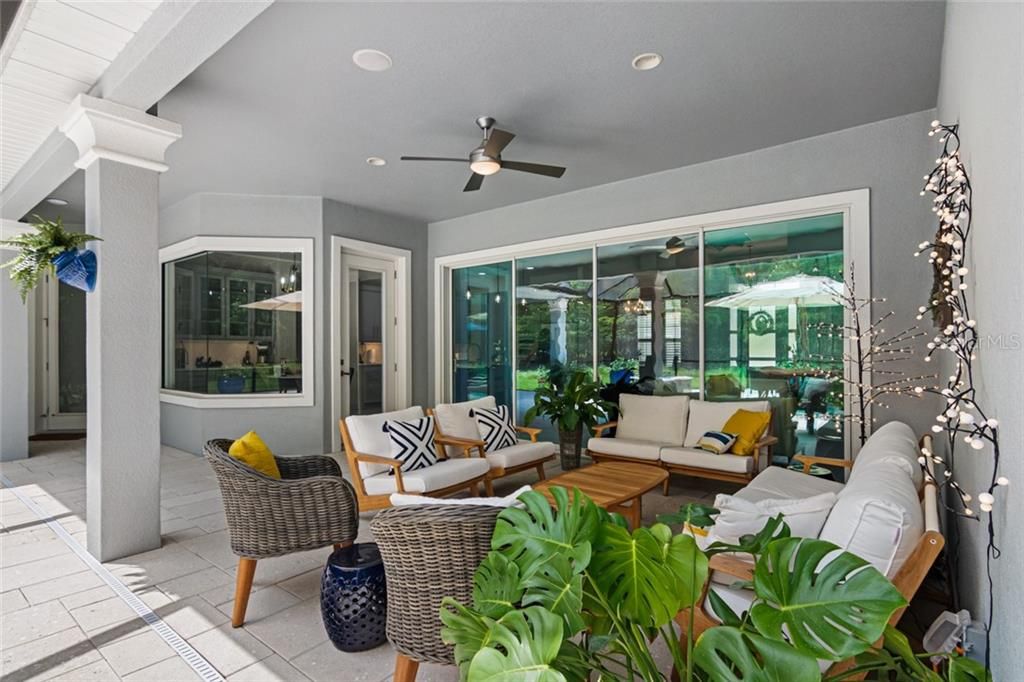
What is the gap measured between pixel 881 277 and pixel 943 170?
2489 mm

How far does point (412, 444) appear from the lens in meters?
3.74

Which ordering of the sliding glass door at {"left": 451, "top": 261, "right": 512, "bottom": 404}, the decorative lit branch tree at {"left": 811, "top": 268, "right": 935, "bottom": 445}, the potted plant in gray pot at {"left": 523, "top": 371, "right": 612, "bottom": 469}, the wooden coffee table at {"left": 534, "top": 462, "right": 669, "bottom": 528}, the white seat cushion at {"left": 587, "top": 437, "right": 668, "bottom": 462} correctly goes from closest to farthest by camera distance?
the wooden coffee table at {"left": 534, "top": 462, "right": 669, "bottom": 528}, the decorative lit branch tree at {"left": 811, "top": 268, "right": 935, "bottom": 445}, the white seat cushion at {"left": 587, "top": 437, "right": 668, "bottom": 462}, the potted plant in gray pot at {"left": 523, "top": 371, "right": 612, "bottom": 469}, the sliding glass door at {"left": 451, "top": 261, "right": 512, "bottom": 404}

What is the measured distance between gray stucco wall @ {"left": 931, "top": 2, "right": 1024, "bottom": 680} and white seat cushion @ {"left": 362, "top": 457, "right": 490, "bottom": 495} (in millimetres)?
2750

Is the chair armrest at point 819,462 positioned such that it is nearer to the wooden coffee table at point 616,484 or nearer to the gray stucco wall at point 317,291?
the wooden coffee table at point 616,484

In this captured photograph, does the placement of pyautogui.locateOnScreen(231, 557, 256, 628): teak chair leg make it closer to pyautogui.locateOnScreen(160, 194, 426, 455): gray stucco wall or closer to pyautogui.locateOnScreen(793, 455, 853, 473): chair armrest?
pyautogui.locateOnScreen(793, 455, 853, 473): chair armrest

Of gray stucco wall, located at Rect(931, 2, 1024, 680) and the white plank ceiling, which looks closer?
gray stucco wall, located at Rect(931, 2, 1024, 680)

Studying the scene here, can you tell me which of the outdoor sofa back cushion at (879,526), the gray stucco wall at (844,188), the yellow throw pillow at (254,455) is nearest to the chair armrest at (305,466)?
the yellow throw pillow at (254,455)

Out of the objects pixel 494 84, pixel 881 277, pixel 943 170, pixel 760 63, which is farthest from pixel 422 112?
pixel 881 277

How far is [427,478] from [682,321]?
300 centimetres

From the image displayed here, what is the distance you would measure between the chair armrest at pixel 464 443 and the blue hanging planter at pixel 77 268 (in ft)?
8.08

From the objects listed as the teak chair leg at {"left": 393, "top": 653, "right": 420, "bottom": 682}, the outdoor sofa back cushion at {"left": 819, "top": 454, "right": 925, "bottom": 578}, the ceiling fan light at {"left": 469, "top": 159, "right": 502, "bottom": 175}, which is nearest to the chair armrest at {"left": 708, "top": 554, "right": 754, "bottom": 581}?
the outdoor sofa back cushion at {"left": 819, "top": 454, "right": 925, "bottom": 578}

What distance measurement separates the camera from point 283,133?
4.09 meters

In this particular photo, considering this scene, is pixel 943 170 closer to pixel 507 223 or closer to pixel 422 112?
pixel 422 112

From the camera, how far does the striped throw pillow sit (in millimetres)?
4227
